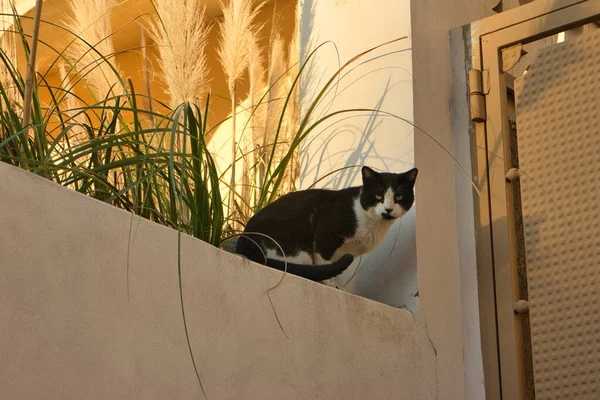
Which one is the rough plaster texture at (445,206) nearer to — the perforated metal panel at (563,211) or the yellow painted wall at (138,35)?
the perforated metal panel at (563,211)

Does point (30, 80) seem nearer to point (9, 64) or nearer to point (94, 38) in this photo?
point (9, 64)

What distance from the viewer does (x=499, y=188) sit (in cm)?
188

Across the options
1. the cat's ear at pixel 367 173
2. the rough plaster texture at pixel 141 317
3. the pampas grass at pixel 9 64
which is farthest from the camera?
the cat's ear at pixel 367 173

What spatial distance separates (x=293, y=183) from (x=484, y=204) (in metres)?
0.49

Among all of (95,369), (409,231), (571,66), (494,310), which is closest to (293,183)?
(409,231)

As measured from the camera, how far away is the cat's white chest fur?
1.75 m

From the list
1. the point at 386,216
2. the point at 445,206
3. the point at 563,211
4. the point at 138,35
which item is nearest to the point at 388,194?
the point at 386,216

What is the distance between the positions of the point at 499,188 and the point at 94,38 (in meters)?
0.97

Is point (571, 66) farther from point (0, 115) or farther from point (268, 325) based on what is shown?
point (0, 115)

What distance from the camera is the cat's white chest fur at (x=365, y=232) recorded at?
175cm

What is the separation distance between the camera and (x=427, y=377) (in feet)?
5.66

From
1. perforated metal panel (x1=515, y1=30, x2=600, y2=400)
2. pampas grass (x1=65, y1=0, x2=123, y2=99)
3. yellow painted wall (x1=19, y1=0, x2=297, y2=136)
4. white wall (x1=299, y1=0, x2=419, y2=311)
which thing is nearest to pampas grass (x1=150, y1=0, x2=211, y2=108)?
pampas grass (x1=65, y1=0, x2=123, y2=99)

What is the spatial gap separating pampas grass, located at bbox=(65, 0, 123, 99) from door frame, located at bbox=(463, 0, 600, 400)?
874 millimetres

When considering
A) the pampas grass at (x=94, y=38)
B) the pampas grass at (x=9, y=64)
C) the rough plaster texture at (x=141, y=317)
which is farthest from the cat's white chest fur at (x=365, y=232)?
the pampas grass at (x=9, y=64)
